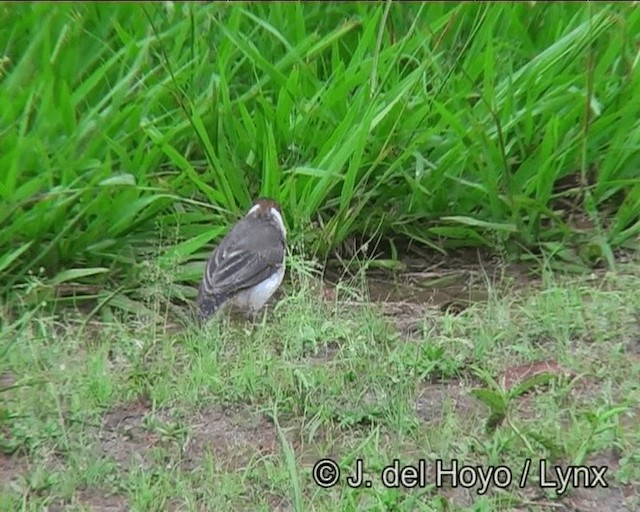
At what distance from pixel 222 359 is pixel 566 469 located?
4.29 feet

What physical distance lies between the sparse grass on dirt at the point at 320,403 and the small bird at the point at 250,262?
15 centimetres

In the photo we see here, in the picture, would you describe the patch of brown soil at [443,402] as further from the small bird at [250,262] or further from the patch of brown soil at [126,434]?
the small bird at [250,262]

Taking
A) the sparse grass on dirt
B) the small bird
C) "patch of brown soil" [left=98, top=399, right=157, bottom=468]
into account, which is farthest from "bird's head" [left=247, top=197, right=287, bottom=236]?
"patch of brown soil" [left=98, top=399, right=157, bottom=468]

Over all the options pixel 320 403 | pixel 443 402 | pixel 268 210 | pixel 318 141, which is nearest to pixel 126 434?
pixel 320 403

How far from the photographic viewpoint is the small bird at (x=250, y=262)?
567cm

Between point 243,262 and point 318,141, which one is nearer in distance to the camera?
point 243,262

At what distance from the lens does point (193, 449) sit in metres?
4.67

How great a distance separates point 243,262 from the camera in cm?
573

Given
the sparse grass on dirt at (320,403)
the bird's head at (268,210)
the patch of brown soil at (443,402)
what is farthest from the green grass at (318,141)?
the patch of brown soil at (443,402)

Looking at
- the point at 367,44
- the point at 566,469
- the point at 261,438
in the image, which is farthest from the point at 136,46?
the point at 566,469

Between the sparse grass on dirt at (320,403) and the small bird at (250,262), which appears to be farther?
the small bird at (250,262)

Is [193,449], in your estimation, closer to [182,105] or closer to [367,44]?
[182,105]

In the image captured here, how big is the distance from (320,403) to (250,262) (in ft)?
3.28

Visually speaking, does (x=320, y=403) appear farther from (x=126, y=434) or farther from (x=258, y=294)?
(x=258, y=294)
